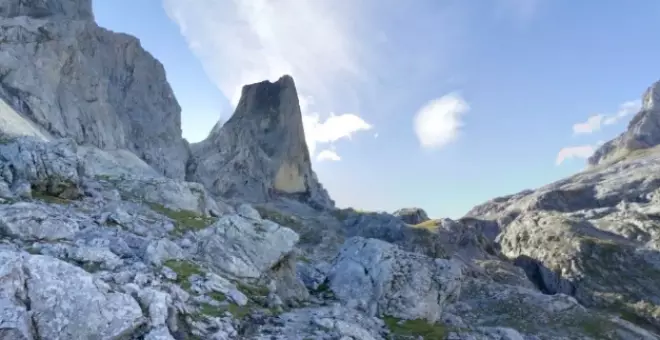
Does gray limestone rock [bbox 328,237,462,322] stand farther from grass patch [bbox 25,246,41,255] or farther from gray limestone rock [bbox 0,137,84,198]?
gray limestone rock [bbox 0,137,84,198]

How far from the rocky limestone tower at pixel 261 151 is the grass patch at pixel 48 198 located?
11699 centimetres

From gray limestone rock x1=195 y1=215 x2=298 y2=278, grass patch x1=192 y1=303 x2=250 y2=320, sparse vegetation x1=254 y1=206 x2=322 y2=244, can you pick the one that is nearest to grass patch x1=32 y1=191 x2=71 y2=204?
gray limestone rock x1=195 y1=215 x2=298 y2=278

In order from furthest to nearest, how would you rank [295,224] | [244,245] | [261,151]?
[261,151] → [295,224] → [244,245]

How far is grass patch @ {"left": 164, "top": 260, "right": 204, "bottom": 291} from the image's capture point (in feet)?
87.7

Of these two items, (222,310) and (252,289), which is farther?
(252,289)

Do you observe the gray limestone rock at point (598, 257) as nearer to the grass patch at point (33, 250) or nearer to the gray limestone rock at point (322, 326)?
the gray limestone rock at point (322, 326)

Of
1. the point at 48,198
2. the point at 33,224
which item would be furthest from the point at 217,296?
the point at 48,198

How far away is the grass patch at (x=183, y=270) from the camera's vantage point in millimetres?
26734

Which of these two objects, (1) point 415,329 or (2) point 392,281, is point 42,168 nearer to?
(2) point 392,281

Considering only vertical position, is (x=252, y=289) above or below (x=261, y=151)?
below

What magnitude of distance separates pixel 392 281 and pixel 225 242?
12.9 meters

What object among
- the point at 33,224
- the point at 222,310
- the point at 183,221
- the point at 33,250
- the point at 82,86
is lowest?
the point at 222,310

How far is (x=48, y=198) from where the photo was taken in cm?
3966

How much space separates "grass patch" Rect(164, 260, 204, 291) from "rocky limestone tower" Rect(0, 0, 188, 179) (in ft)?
157
